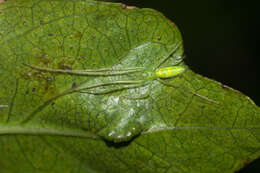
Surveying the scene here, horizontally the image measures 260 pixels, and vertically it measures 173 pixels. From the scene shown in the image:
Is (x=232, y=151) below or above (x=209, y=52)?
below

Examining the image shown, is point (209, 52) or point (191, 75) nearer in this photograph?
point (191, 75)

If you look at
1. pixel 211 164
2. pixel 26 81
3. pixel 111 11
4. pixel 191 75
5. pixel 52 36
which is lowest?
pixel 211 164

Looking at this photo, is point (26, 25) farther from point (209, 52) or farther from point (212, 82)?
point (209, 52)

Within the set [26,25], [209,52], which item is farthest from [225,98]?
[26,25]

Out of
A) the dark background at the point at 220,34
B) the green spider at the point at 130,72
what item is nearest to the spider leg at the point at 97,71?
the green spider at the point at 130,72

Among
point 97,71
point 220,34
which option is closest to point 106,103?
point 97,71
